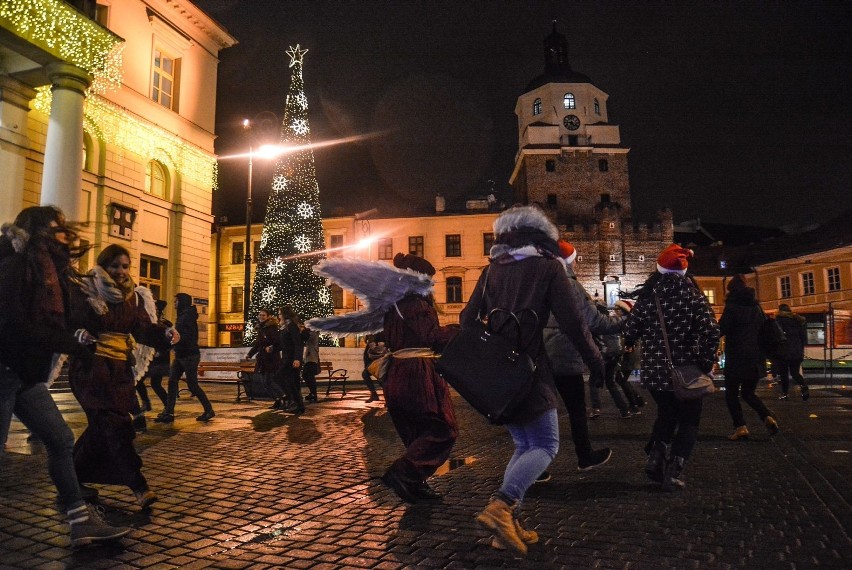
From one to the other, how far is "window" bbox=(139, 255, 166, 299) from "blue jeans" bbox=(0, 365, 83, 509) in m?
21.1

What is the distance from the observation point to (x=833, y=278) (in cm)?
4519

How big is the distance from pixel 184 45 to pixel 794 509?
87.9 feet

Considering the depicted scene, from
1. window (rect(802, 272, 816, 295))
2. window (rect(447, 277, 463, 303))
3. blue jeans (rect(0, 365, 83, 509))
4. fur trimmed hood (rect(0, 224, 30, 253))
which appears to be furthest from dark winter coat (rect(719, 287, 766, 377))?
window (rect(802, 272, 816, 295))

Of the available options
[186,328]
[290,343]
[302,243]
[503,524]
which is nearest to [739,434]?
[503,524]

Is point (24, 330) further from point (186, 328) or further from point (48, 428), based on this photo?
point (186, 328)

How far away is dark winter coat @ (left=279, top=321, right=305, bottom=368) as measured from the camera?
11.2m

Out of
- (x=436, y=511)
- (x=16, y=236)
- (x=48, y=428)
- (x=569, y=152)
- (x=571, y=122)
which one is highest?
(x=571, y=122)

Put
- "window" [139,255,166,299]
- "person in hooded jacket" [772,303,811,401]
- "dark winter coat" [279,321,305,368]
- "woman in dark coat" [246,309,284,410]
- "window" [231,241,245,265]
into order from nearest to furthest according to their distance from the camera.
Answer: "dark winter coat" [279,321,305,368] < "woman in dark coat" [246,309,284,410] < "person in hooded jacket" [772,303,811,401] < "window" [139,255,166,299] < "window" [231,241,245,265]

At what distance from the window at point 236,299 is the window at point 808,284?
4322cm

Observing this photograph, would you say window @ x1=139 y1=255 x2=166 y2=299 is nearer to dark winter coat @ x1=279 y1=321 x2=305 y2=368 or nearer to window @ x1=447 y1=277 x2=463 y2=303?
dark winter coat @ x1=279 y1=321 x2=305 y2=368

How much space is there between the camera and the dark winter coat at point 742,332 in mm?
7379

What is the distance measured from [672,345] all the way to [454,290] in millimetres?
40914

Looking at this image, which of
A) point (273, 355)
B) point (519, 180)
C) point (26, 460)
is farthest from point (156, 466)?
point (519, 180)

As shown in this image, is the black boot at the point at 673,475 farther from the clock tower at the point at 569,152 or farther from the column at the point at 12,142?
the clock tower at the point at 569,152
